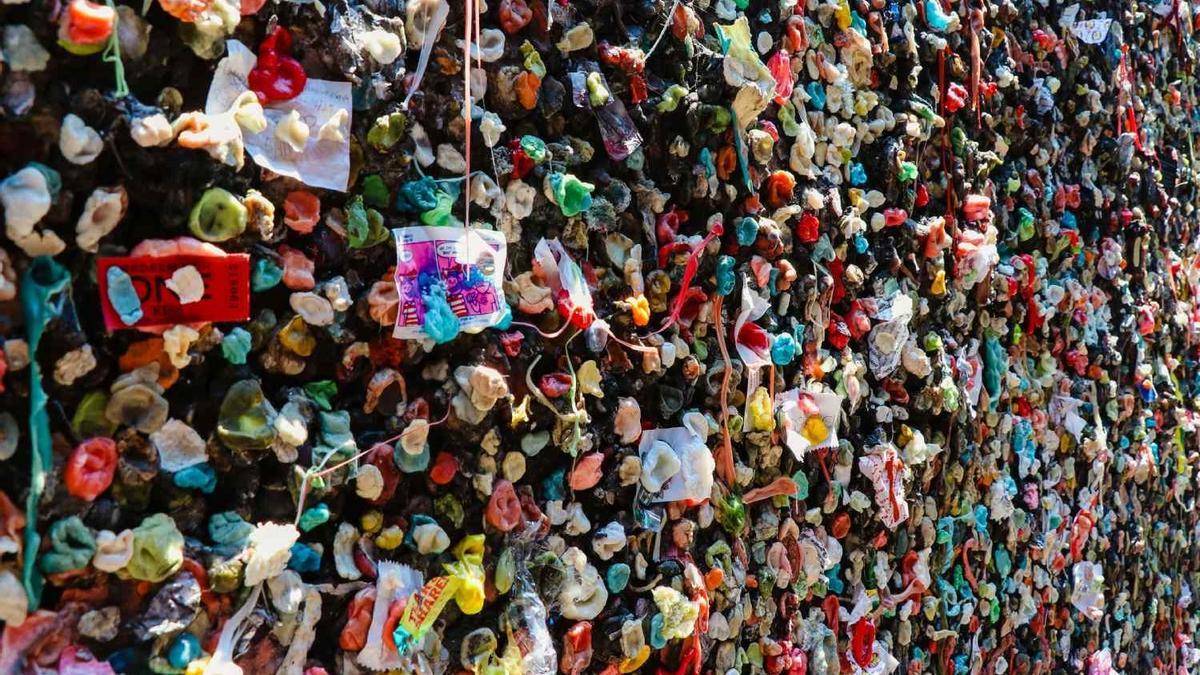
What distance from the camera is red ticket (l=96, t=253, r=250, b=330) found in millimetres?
639

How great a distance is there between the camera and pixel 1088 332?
1795 millimetres

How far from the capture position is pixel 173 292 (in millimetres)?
653

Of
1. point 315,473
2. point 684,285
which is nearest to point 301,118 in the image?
point 315,473

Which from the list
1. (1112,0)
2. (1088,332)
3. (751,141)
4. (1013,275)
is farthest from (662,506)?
(1112,0)

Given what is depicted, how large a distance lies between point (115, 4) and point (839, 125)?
84cm

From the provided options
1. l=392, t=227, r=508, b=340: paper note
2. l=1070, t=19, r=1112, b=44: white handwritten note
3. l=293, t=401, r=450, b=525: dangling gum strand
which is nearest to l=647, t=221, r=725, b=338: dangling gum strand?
l=392, t=227, r=508, b=340: paper note

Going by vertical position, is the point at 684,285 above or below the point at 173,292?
below

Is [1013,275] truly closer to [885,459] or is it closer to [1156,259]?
[885,459]

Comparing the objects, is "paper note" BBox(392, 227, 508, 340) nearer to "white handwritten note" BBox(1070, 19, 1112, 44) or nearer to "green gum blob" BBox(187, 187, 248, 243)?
"green gum blob" BBox(187, 187, 248, 243)

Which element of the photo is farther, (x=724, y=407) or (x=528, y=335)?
(x=724, y=407)

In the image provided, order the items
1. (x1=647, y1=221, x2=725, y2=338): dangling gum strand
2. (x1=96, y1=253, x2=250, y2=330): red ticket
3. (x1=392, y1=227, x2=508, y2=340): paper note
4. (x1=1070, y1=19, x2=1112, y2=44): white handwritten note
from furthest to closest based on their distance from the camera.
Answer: (x1=1070, y1=19, x2=1112, y2=44): white handwritten note
(x1=647, y1=221, x2=725, y2=338): dangling gum strand
(x1=392, y1=227, x2=508, y2=340): paper note
(x1=96, y1=253, x2=250, y2=330): red ticket

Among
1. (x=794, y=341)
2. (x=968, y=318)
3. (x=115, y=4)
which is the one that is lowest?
(x=968, y=318)

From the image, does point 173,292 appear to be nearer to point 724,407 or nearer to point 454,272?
point 454,272

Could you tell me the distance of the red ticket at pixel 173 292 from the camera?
64cm
